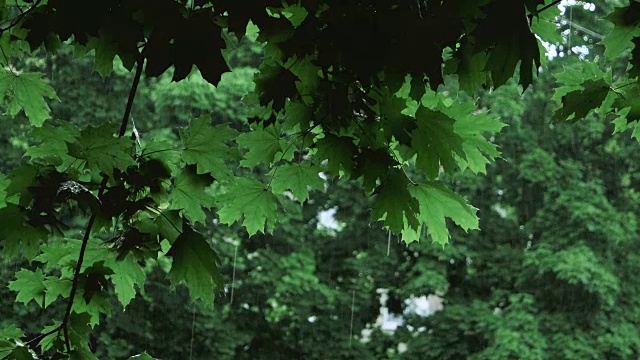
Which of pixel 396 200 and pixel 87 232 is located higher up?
pixel 396 200

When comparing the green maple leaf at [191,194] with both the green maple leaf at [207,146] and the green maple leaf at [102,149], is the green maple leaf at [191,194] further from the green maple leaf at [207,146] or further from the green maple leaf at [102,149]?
the green maple leaf at [102,149]

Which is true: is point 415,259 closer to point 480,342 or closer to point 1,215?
point 480,342

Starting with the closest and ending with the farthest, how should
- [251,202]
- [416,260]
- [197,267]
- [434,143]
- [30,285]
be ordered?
[197,267] < [434,143] < [30,285] < [251,202] < [416,260]

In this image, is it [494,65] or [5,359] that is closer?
[494,65]

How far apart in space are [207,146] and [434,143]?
1.48ft

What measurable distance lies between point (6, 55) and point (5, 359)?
836 mm

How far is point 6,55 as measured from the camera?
229cm

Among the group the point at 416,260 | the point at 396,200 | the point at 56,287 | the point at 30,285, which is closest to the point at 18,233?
the point at 56,287

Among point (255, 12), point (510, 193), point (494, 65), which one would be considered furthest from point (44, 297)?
point (510, 193)

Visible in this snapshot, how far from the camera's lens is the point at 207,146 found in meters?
1.97

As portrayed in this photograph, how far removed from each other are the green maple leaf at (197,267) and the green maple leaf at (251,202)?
0.42 metres

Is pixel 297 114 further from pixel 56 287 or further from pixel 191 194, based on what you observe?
pixel 56 287

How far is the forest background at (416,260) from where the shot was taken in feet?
38.2

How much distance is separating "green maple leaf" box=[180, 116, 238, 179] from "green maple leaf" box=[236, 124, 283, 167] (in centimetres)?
20
